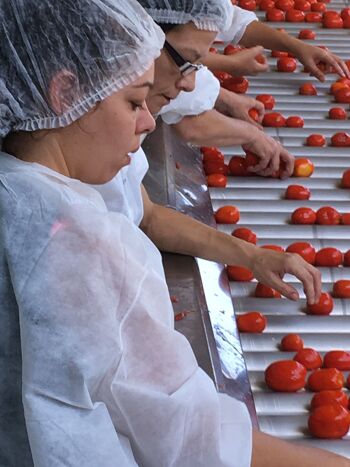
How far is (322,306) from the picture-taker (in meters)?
2.27

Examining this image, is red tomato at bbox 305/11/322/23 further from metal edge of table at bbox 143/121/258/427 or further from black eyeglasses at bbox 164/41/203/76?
black eyeglasses at bbox 164/41/203/76

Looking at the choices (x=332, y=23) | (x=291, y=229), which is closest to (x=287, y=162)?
(x=291, y=229)

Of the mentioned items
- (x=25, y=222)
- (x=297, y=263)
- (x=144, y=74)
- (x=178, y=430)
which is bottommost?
(x=297, y=263)

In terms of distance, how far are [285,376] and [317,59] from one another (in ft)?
5.51

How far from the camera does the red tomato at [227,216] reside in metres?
2.62

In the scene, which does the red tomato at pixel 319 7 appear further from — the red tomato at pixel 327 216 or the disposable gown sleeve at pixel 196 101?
the red tomato at pixel 327 216

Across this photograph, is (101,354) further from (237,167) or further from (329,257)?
(237,167)

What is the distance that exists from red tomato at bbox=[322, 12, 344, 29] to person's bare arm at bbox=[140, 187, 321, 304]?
1.89 metres

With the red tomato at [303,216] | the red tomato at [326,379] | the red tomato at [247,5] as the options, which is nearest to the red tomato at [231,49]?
the red tomato at [247,5]

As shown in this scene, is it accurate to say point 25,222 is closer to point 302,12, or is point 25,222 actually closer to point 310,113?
point 310,113

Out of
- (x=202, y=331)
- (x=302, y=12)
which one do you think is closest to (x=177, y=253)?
(x=202, y=331)

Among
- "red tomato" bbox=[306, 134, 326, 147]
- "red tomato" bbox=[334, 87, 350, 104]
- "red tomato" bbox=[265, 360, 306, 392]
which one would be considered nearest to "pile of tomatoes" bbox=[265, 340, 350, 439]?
"red tomato" bbox=[265, 360, 306, 392]

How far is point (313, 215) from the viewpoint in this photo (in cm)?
265

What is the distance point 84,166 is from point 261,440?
22.7 inches
